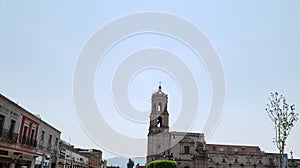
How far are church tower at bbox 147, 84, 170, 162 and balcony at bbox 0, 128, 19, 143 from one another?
46.8m

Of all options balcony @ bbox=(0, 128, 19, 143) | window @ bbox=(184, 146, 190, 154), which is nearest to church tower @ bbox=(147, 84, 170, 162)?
window @ bbox=(184, 146, 190, 154)

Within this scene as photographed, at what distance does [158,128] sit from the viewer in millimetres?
66312

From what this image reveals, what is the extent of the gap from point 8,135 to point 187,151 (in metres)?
54.6

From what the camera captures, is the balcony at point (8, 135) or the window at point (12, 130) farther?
the window at point (12, 130)

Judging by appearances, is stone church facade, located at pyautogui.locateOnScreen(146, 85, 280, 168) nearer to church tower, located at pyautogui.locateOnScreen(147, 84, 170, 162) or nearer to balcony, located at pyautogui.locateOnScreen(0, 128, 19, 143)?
church tower, located at pyautogui.locateOnScreen(147, 84, 170, 162)

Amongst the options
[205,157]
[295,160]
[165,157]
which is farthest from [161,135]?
[295,160]

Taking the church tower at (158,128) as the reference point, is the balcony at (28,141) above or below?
below

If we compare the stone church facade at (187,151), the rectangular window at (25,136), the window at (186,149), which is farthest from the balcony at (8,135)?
the window at (186,149)

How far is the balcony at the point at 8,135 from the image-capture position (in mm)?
18414

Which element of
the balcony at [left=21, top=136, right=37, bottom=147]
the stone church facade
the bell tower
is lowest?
the balcony at [left=21, top=136, right=37, bottom=147]

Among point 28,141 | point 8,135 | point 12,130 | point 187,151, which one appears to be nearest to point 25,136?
point 28,141

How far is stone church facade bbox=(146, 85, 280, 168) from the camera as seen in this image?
66.0m

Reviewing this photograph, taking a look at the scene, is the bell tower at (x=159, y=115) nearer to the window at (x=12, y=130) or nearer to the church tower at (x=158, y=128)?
the church tower at (x=158, y=128)

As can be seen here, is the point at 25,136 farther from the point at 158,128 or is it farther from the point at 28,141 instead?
the point at 158,128
